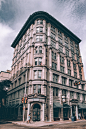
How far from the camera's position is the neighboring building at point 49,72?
98.6 ft

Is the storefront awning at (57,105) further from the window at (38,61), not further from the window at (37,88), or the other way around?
the window at (38,61)

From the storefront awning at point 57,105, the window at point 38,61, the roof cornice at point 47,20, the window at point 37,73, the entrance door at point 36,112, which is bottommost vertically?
the entrance door at point 36,112

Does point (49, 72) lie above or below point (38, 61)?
below

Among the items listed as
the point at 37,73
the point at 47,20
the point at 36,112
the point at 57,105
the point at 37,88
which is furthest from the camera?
the point at 47,20

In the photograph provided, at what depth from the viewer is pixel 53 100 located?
32.2m

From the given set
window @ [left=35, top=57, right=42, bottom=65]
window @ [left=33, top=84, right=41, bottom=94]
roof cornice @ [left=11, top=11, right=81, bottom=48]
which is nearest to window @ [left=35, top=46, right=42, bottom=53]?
window @ [left=35, top=57, right=42, bottom=65]

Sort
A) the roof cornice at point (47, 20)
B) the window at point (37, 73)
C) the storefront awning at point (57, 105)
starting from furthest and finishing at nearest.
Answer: the roof cornice at point (47, 20)
the window at point (37, 73)
the storefront awning at point (57, 105)

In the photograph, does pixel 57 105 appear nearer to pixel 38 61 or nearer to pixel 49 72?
pixel 49 72

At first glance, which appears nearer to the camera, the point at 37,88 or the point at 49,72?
the point at 37,88

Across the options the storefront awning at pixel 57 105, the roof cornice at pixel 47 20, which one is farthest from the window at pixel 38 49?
the storefront awning at pixel 57 105

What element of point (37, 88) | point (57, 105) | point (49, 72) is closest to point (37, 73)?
point (49, 72)

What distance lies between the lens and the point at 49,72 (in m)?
34.0

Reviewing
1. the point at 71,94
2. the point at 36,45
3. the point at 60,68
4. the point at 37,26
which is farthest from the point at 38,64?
the point at 71,94

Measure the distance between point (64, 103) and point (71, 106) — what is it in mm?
2899
